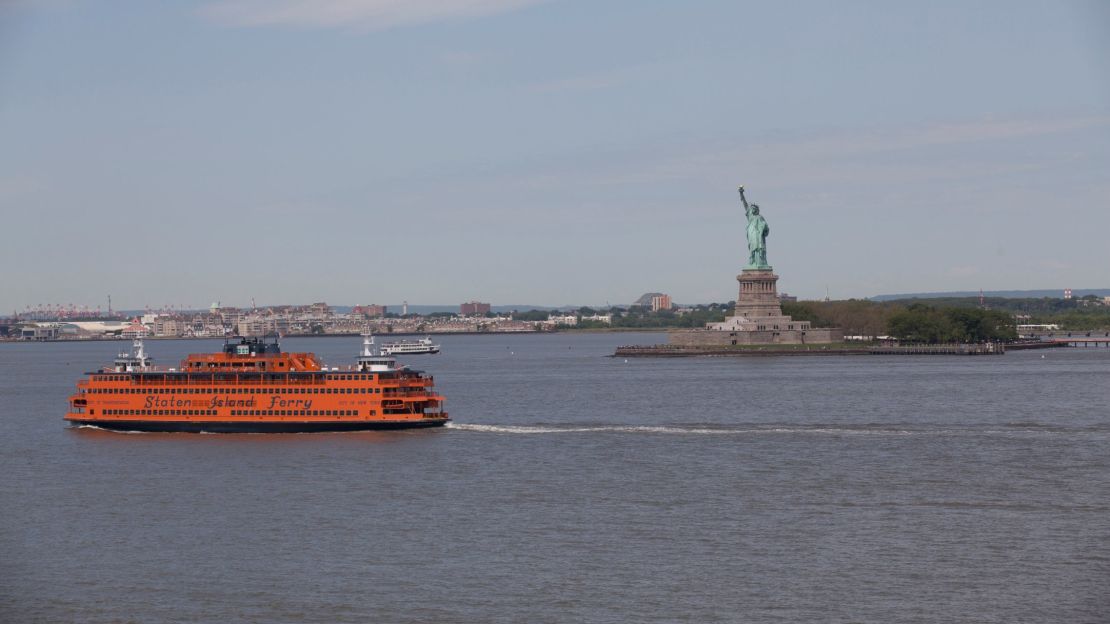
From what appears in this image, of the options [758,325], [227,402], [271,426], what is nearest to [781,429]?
[271,426]

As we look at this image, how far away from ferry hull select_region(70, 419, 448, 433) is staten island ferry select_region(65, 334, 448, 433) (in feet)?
0.16

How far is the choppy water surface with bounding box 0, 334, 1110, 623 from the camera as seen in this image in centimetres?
3453

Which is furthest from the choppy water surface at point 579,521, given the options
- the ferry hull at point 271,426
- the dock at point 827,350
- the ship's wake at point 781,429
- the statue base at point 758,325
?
the statue base at point 758,325

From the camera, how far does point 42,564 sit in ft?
128

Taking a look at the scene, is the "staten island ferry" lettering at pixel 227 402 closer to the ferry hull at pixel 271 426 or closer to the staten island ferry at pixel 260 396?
the staten island ferry at pixel 260 396

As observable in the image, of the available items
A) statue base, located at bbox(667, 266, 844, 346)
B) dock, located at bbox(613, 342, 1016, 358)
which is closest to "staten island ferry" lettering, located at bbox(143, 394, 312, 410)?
dock, located at bbox(613, 342, 1016, 358)

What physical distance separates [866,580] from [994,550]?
4793mm

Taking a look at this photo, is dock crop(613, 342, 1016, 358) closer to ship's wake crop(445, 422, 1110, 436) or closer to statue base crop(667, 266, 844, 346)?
statue base crop(667, 266, 844, 346)

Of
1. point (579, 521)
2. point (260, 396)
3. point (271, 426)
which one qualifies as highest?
point (260, 396)

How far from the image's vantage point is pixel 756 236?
179500 millimetres

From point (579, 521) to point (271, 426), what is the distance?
103 feet

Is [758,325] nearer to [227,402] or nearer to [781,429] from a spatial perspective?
[781,429]

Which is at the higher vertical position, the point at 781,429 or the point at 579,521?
the point at 781,429

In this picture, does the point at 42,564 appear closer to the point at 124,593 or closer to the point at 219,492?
the point at 124,593
